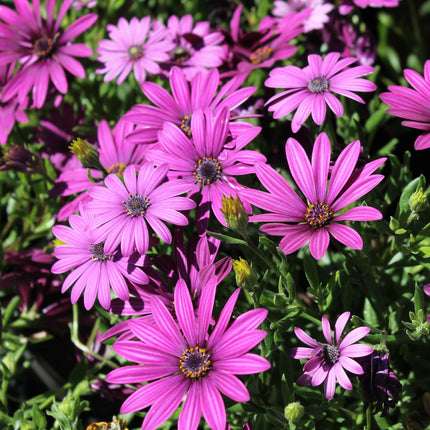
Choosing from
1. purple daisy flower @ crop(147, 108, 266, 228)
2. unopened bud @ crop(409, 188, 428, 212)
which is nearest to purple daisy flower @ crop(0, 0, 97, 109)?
purple daisy flower @ crop(147, 108, 266, 228)

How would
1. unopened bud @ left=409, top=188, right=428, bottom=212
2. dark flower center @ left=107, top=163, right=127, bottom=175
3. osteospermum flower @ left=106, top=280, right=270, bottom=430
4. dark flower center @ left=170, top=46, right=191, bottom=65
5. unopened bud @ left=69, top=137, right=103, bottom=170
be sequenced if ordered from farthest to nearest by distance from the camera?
dark flower center @ left=170, top=46, right=191, bottom=65
dark flower center @ left=107, top=163, right=127, bottom=175
unopened bud @ left=69, top=137, right=103, bottom=170
unopened bud @ left=409, top=188, right=428, bottom=212
osteospermum flower @ left=106, top=280, right=270, bottom=430

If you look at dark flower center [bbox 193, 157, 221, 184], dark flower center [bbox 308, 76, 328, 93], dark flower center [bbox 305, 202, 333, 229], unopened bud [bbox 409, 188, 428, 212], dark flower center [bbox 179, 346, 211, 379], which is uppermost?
dark flower center [bbox 308, 76, 328, 93]

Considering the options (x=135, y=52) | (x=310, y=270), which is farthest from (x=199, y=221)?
(x=135, y=52)

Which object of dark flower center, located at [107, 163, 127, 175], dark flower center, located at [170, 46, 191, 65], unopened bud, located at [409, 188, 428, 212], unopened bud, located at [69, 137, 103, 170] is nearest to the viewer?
unopened bud, located at [409, 188, 428, 212]

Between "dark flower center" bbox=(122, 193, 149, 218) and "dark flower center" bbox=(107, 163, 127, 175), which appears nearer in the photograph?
"dark flower center" bbox=(122, 193, 149, 218)

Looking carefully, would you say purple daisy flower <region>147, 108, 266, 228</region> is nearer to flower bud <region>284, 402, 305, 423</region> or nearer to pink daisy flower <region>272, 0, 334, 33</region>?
flower bud <region>284, 402, 305, 423</region>

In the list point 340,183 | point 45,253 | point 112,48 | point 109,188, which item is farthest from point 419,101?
point 45,253

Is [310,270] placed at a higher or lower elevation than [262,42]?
lower

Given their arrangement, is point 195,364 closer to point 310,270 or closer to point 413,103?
point 310,270

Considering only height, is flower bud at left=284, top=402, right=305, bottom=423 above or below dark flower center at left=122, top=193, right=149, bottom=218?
below
